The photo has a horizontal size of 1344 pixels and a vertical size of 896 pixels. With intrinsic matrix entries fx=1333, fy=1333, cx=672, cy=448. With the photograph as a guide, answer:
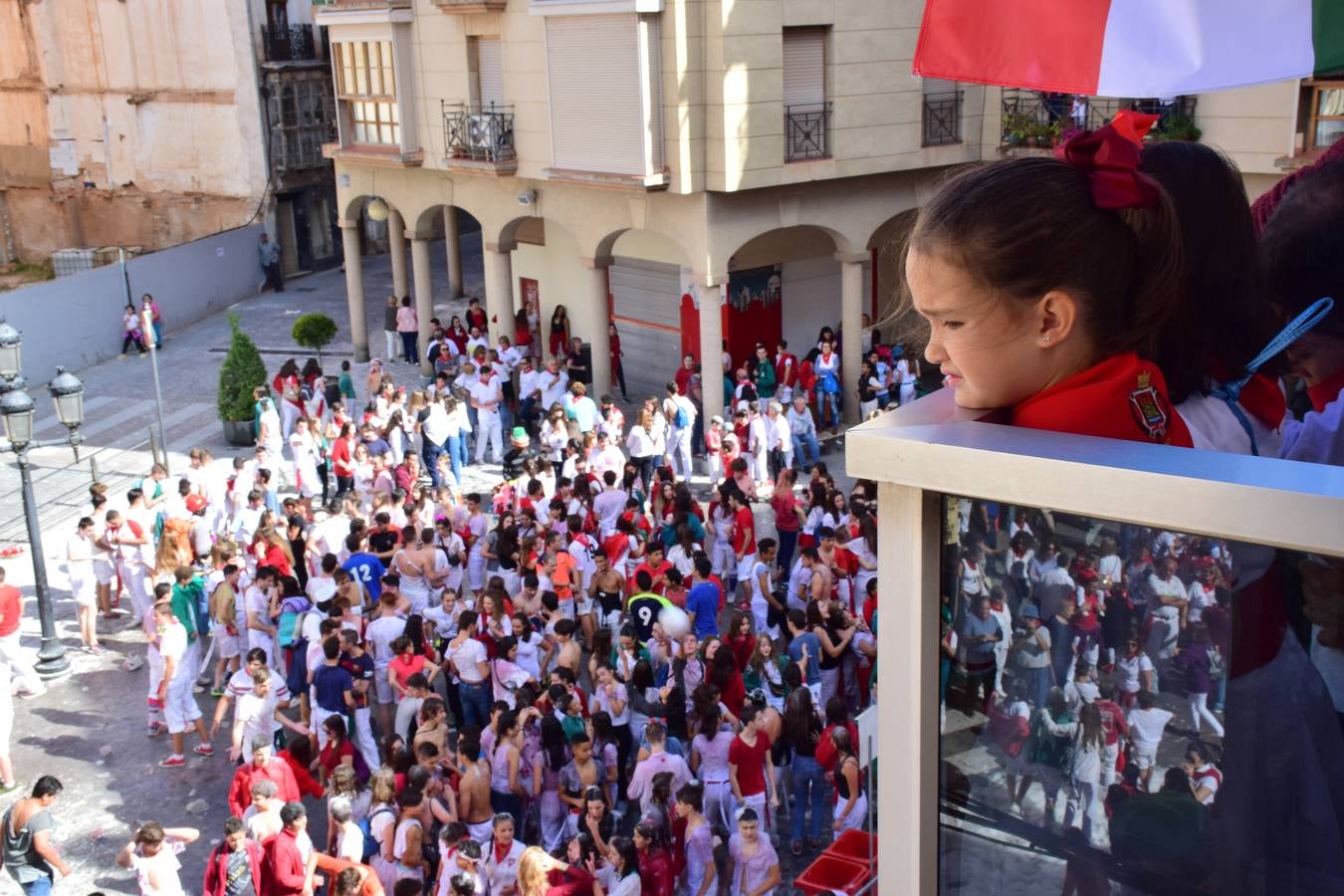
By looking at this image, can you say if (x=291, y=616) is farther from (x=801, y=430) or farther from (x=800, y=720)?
(x=801, y=430)

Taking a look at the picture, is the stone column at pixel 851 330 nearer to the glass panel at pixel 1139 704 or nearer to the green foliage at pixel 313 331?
the green foliage at pixel 313 331

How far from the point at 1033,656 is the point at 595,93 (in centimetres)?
1904

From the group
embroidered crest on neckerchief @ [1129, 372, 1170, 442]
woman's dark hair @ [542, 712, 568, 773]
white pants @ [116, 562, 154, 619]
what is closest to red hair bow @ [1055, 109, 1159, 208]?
embroidered crest on neckerchief @ [1129, 372, 1170, 442]

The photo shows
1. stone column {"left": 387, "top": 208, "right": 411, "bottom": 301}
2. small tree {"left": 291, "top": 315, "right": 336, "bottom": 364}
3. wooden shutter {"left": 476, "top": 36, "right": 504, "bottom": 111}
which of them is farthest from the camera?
stone column {"left": 387, "top": 208, "right": 411, "bottom": 301}

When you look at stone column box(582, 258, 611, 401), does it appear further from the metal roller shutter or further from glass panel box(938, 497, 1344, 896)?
glass panel box(938, 497, 1344, 896)

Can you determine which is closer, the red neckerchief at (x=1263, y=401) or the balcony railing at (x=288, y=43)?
the red neckerchief at (x=1263, y=401)

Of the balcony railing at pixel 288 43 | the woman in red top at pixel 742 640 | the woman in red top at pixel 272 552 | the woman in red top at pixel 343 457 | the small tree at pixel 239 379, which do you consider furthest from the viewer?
the balcony railing at pixel 288 43

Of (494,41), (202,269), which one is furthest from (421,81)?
(202,269)

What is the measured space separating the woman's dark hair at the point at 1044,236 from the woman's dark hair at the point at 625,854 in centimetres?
661

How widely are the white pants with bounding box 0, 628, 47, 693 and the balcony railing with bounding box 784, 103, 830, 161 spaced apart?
12.2 metres

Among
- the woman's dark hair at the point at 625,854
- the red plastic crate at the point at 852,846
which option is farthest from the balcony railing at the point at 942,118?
the red plastic crate at the point at 852,846

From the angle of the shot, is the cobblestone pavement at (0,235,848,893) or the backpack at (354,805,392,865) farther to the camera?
the cobblestone pavement at (0,235,848,893)

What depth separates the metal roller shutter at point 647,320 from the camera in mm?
24047

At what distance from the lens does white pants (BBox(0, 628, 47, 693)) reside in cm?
1322
